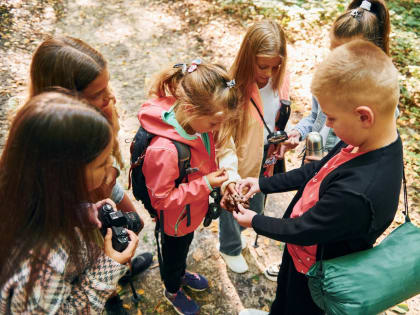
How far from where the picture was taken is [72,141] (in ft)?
4.27

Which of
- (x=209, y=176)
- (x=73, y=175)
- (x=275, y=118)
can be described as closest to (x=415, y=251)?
Result: (x=209, y=176)

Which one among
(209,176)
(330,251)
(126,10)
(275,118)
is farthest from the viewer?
(126,10)

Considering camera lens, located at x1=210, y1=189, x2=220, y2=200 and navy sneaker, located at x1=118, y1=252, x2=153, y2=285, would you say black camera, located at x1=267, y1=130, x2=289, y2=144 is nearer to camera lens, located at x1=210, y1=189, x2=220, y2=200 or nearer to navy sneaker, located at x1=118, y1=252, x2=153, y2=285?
camera lens, located at x1=210, y1=189, x2=220, y2=200

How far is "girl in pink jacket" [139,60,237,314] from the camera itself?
2039mm

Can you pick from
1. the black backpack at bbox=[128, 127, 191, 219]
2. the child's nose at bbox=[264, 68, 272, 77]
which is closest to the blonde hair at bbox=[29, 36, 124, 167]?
the black backpack at bbox=[128, 127, 191, 219]

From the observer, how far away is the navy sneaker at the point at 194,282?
3102 mm

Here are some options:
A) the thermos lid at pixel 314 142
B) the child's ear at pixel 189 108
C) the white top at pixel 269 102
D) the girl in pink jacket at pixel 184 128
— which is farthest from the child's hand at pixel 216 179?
the thermos lid at pixel 314 142

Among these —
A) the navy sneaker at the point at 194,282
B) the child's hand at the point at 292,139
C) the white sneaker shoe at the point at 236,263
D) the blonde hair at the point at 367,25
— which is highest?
the blonde hair at the point at 367,25

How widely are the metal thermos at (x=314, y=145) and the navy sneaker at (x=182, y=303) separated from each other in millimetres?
1728

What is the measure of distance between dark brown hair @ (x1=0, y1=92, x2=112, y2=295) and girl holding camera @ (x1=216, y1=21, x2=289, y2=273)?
1.31 metres

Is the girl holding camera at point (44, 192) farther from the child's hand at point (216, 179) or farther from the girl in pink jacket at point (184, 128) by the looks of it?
the child's hand at point (216, 179)

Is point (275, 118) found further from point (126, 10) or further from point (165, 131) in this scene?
point (126, 10)

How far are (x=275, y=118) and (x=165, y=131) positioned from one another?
3.82 feet

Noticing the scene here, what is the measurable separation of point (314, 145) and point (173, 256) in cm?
147
